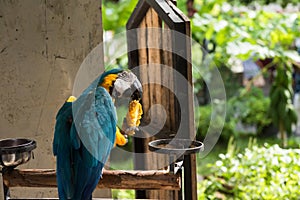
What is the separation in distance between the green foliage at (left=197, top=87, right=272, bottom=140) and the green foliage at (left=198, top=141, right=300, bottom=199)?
2.37 meters

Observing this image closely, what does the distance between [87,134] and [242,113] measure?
13.7 ft

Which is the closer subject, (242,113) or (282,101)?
(282,101)

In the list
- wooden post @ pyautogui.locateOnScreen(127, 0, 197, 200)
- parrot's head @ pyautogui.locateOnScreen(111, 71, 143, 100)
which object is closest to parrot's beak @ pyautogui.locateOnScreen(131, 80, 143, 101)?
parrot's head @ pyautogui.locateOnScreen(111, 71, 143, 100)

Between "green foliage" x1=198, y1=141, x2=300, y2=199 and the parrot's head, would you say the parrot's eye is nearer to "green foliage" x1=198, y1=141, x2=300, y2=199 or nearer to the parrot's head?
the parrot's head

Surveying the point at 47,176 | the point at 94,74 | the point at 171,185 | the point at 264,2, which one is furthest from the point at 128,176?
the point at 264,2

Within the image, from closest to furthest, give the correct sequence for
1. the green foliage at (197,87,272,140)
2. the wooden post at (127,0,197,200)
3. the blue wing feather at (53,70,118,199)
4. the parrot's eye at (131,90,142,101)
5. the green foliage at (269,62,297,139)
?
the blue wing feather at (53,70,118,199)
the parrot's eye at (131,90,142,101)
the wooden post at (127,0,197,200)
the green foliage at (269,62,297,139)
the green foliage at (197,87,272,140)

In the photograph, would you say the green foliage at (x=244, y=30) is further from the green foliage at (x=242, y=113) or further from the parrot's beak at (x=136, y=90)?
the parrot's beak at (x=136, y=90)

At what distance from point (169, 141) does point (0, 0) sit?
2.88 ft

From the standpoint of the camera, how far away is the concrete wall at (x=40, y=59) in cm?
181

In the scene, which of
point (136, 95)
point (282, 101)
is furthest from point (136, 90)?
point (282, 101)

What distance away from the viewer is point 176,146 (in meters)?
1.56

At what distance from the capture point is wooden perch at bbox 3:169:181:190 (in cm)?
149

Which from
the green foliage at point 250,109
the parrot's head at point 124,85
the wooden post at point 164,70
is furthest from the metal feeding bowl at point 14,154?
the green foliage at point 250,109

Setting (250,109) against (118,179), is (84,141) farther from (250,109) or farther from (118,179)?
(250,109)
